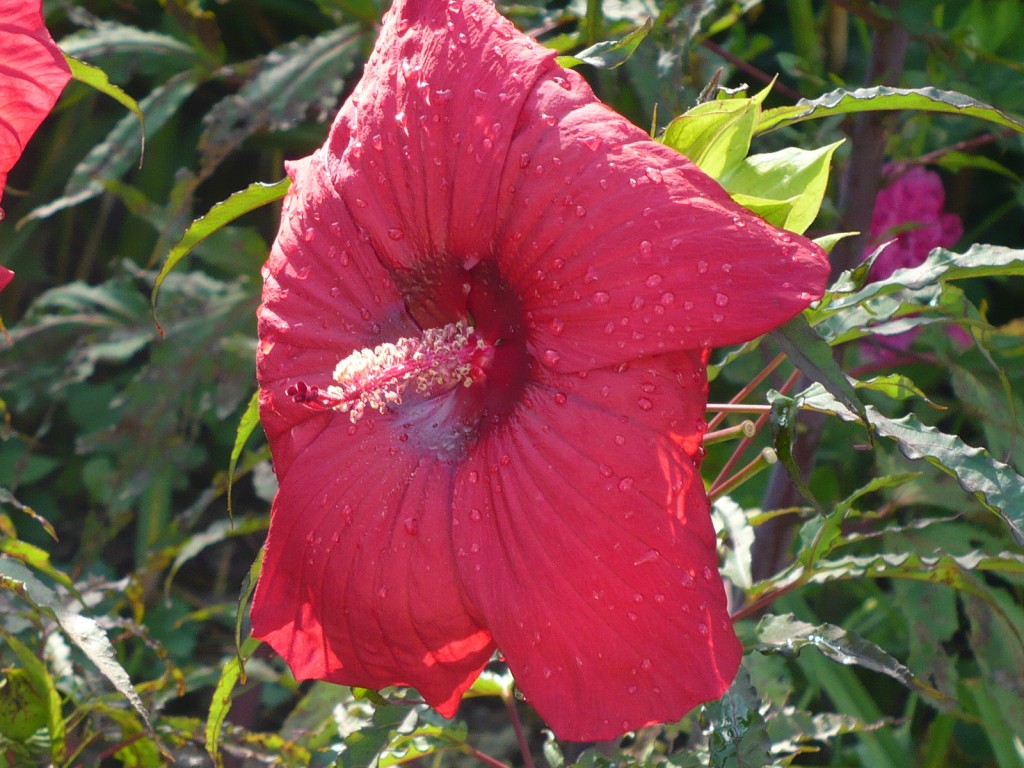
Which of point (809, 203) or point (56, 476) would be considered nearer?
point (809, 203)

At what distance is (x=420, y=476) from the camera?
68 centimetres

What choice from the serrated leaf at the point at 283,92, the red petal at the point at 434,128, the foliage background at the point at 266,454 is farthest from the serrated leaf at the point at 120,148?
the red petal at the point at 434,128

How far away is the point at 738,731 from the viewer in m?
0.71

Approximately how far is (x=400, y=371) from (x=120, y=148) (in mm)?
933

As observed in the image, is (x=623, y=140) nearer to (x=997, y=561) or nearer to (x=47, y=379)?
(x=997, y=561)

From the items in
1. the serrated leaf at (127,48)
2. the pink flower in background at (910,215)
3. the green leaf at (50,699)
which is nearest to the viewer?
the green leaf at (50,699)

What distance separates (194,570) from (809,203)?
5.17 feet

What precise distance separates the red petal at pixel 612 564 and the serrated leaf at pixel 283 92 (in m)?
0.78

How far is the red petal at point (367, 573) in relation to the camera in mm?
662

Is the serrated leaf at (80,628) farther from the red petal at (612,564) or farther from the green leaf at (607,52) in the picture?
the green leaf at (607,52)

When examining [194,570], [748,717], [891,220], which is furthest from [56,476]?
[748,717]

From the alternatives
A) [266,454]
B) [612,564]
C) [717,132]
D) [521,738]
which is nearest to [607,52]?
[717,132]

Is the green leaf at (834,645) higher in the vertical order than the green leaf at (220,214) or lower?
lower

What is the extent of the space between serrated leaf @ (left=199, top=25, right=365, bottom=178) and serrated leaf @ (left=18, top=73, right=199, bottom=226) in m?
0.12
